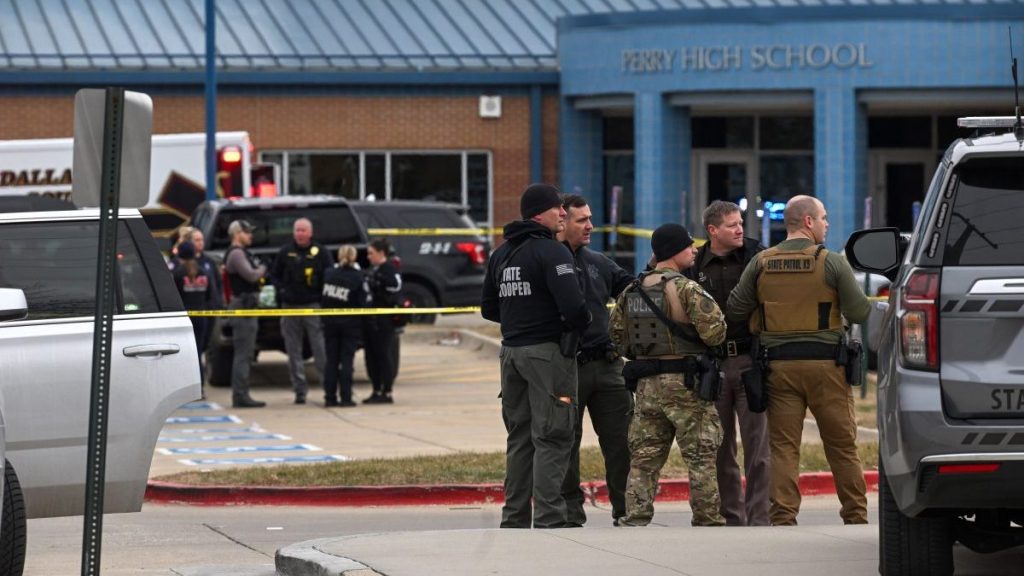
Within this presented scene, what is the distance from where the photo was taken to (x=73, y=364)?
8.73 meters

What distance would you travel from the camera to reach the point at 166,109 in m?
32.2

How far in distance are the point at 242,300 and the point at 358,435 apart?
10.7ft

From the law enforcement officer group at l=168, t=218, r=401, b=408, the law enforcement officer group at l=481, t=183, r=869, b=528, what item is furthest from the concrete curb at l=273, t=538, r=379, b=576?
the law enforcement officer group at l=168, t=218, r=401, b=408

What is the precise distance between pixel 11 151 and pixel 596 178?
11025mm

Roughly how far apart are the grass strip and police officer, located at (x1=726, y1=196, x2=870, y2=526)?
3204 mm

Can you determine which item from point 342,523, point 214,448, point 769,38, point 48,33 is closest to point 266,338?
point 214,448

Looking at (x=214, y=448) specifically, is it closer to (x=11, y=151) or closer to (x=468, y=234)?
(x=468, y=234)

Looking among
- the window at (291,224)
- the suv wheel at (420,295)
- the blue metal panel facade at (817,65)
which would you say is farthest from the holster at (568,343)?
the blue metal panel facade at (817,65)

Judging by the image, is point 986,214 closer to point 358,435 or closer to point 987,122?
point 987,122

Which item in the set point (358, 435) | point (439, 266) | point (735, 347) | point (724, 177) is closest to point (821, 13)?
point (724, 177)

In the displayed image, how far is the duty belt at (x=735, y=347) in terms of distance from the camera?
10.0m

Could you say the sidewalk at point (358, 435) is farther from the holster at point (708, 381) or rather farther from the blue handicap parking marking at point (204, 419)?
the holster at point (708, 381)

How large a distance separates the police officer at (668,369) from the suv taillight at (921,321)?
8.60 ft

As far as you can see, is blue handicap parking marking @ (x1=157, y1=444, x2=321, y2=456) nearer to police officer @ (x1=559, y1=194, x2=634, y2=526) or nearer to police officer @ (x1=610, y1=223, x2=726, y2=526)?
police officer @ (x1=559, y1=194, x2=634, y2=526)
